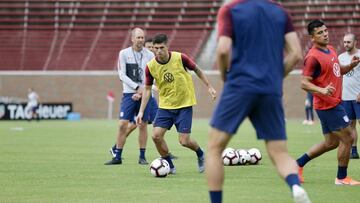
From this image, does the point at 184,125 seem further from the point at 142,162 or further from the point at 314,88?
the point at 314,88

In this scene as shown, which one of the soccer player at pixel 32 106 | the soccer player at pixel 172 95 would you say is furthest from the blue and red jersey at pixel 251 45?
the soccer player at pixel 32 106

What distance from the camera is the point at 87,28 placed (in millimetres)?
46594

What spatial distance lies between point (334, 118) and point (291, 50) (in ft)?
11.8

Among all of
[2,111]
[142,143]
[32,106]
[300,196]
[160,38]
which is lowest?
[2,111]

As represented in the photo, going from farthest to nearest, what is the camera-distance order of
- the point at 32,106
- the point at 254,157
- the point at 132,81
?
the point at 32,106 < the point at 132,81 < the point at 254,157

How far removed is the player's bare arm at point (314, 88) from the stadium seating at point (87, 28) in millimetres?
31887

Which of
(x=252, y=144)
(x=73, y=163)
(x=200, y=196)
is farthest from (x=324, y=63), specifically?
(x=252, y=144)

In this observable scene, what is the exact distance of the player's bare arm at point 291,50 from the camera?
26.5ft

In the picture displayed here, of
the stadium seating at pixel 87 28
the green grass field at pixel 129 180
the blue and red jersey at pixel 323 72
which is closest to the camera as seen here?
the green grass field at pixel 129 180

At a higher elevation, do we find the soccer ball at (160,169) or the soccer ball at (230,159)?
the soccer ball at (160,169)

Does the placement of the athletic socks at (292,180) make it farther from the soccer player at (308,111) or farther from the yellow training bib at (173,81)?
the soccer player at (308,111)

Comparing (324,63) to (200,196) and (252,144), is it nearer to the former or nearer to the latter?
(200,196)

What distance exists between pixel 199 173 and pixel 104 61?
31292mm

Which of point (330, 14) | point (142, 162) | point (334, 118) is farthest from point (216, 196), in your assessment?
point (330, 14)
